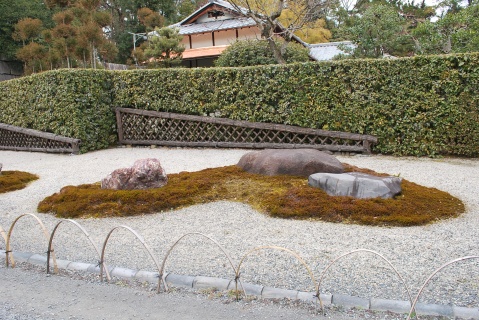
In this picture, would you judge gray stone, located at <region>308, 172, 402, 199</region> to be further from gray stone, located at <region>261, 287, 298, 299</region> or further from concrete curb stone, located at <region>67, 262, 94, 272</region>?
concrete curb stone, located at <region>67, 262, 94, 272</region>

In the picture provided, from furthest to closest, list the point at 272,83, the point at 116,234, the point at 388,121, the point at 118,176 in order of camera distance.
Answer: the point at 272,83 < the point at 388,121 < the point at 118,176 < the point at 116,234

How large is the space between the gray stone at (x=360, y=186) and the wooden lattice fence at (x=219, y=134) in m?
3.73

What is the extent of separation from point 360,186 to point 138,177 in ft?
10.4

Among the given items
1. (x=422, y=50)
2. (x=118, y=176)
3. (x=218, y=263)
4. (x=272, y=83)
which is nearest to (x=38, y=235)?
(x=118, y=176)

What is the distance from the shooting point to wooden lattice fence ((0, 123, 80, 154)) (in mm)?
10969

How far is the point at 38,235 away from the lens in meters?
4.73

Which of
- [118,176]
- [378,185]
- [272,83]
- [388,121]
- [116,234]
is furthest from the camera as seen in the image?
[272,83]

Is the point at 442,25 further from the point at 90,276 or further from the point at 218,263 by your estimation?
the point at 90,276

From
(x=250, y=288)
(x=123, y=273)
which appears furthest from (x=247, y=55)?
(x=250, y=288)

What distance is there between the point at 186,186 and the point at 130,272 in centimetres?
265

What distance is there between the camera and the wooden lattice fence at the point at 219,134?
9.16 meters

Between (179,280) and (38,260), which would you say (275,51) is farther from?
(179,280)

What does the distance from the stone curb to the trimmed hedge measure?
252 inches

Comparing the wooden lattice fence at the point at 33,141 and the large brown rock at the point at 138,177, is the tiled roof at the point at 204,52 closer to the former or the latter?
the wooden lattice fence at the point at 33,141
